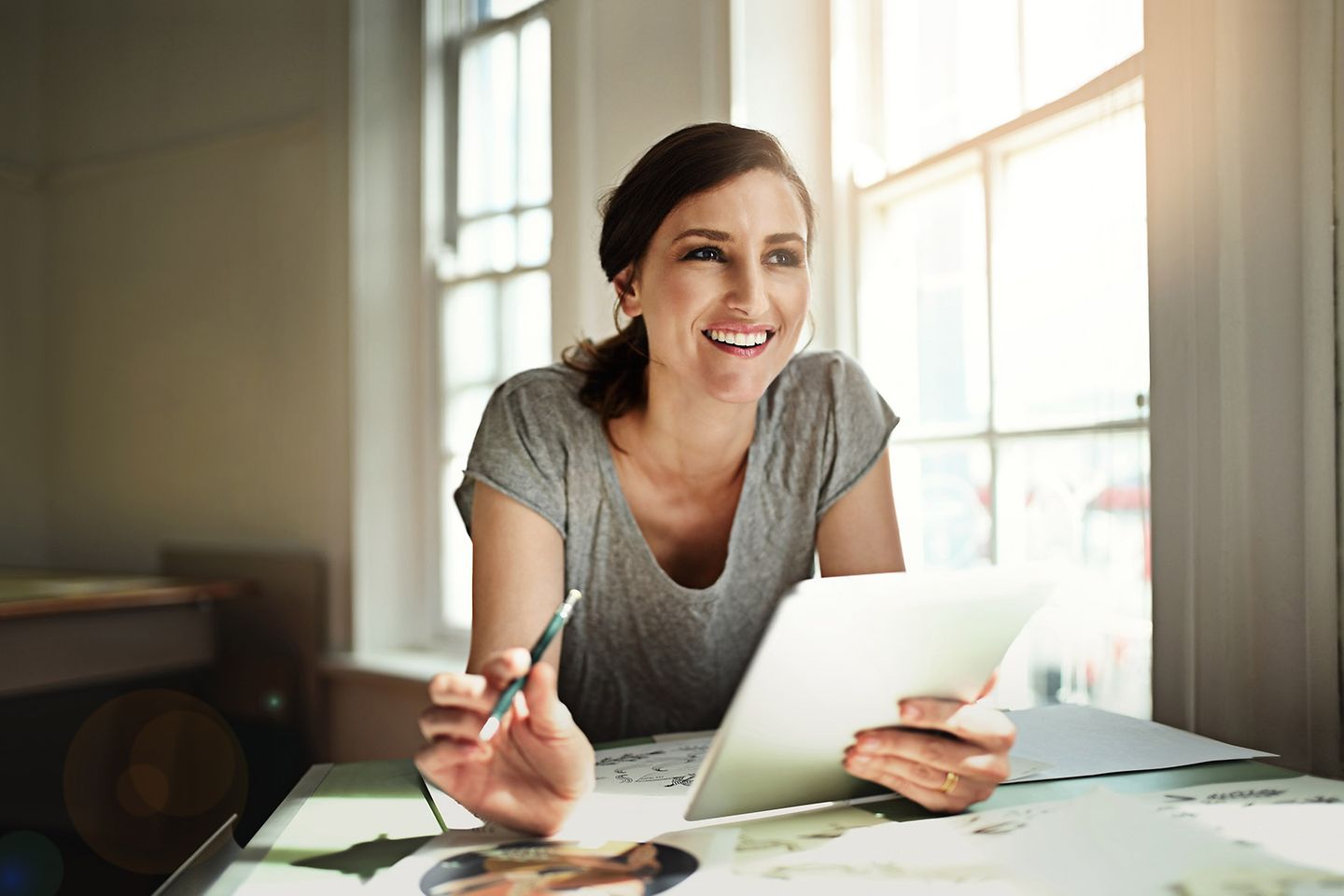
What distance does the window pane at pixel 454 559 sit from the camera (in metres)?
3.01

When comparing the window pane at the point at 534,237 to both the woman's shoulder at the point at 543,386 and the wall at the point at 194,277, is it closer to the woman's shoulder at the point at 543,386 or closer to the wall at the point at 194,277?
the wall at the point at 194,277

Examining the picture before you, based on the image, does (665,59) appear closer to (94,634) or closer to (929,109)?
(929,109)

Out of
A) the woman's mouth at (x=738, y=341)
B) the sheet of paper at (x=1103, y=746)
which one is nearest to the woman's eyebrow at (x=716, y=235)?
the woman's mouth at (x=738, y=341)

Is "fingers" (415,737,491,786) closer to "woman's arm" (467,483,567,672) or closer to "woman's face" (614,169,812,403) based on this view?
"woman's arm" (467,483,567,672)

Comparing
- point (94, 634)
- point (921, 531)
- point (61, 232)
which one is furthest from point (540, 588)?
point (61, 232)

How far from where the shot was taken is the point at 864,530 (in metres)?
1.38

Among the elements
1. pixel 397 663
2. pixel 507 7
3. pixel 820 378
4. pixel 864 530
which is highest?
pixel 507 7

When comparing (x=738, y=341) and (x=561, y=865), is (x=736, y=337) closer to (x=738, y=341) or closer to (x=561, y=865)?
(x=738, y=341)

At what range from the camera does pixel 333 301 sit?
3047mm

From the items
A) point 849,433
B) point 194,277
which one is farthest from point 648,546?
point 194,277

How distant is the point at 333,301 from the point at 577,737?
2552 mm

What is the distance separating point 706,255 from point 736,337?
0.11 m

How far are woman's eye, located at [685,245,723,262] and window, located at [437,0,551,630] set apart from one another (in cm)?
149

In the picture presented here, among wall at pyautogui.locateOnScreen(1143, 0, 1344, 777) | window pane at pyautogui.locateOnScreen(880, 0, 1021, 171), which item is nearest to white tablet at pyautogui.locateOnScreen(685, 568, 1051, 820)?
wall at pyautogui.locateOnScreen(1143, 0, 1344, 777)
